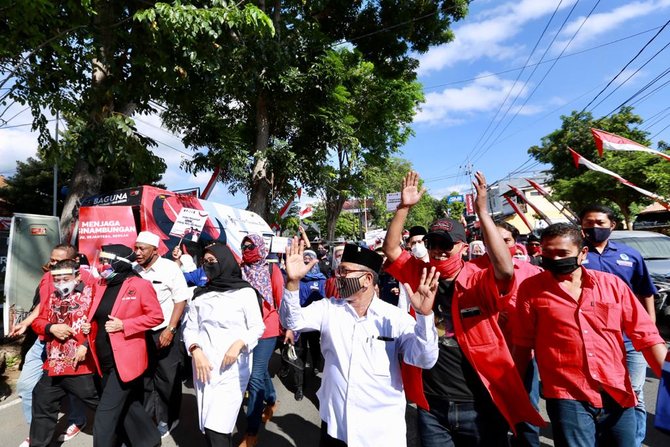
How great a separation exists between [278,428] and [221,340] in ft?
5.17

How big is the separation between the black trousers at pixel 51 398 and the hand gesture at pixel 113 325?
672 mm

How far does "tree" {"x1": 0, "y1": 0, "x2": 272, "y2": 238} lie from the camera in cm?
547

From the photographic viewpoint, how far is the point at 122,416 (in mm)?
3252

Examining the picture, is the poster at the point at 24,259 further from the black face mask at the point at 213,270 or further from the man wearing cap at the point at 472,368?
the man wearing cap at the point at 472,368

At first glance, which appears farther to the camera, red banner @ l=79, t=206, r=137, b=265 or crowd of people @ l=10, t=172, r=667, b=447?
red banner @ l=79, t=206, r=137, b=265

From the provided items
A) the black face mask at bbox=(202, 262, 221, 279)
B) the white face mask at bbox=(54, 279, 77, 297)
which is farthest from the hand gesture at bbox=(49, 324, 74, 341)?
the black face mask at bbox=(202, 262, 221, 279)

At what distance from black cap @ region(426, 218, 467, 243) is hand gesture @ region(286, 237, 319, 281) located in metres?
0.76

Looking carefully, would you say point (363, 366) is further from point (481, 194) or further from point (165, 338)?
point (165, 338)

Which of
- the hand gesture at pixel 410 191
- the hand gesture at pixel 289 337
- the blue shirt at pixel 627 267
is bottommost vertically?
the hand gesture at pixel 289 337

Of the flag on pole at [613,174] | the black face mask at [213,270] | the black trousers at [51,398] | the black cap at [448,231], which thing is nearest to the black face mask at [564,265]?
the black cap at [448,231]

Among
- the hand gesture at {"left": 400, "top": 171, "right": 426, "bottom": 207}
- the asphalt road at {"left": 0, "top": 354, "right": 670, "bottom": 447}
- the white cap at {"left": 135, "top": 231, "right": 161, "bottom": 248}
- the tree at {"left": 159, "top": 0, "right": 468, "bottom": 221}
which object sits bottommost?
the asphalt road at {"left": 0, "top": 354, "right": 670, "bottom": 447}

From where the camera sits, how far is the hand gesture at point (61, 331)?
325cm

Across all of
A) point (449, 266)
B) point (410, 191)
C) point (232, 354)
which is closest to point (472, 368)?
point (449, 266)

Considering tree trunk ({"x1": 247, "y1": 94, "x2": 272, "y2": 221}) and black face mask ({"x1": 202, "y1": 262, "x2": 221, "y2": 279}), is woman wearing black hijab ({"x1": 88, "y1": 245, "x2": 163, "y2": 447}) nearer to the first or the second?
black face mask ({"x1": 202, "y1": 262, "x2": 221, "y2": 279})
